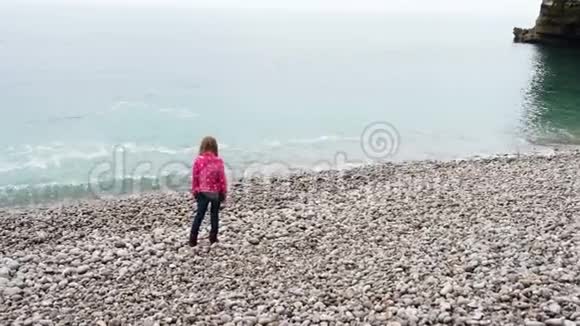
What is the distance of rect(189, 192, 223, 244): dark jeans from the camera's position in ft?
36.3

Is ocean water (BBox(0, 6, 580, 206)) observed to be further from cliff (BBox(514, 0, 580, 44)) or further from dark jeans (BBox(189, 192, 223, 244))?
dark jeans (BBox(189, 192, 223, 244))

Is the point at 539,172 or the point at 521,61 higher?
the point at 521,61

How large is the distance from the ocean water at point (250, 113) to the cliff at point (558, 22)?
2.71m

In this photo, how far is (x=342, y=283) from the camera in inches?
382

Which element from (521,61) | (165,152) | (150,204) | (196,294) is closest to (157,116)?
(165,152)

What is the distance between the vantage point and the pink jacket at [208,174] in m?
10.8

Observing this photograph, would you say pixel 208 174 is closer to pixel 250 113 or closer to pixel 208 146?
pixel 208 146

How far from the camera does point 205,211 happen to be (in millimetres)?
11344

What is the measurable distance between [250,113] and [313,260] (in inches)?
1105

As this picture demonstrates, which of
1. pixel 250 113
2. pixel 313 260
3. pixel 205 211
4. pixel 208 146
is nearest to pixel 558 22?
pixel 250 113

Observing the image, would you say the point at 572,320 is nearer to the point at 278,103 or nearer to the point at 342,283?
the point at 342,283

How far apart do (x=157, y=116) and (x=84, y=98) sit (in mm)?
10998

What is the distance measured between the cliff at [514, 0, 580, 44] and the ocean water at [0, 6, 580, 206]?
8.90ft

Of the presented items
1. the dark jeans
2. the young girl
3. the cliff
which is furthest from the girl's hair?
the cliff
